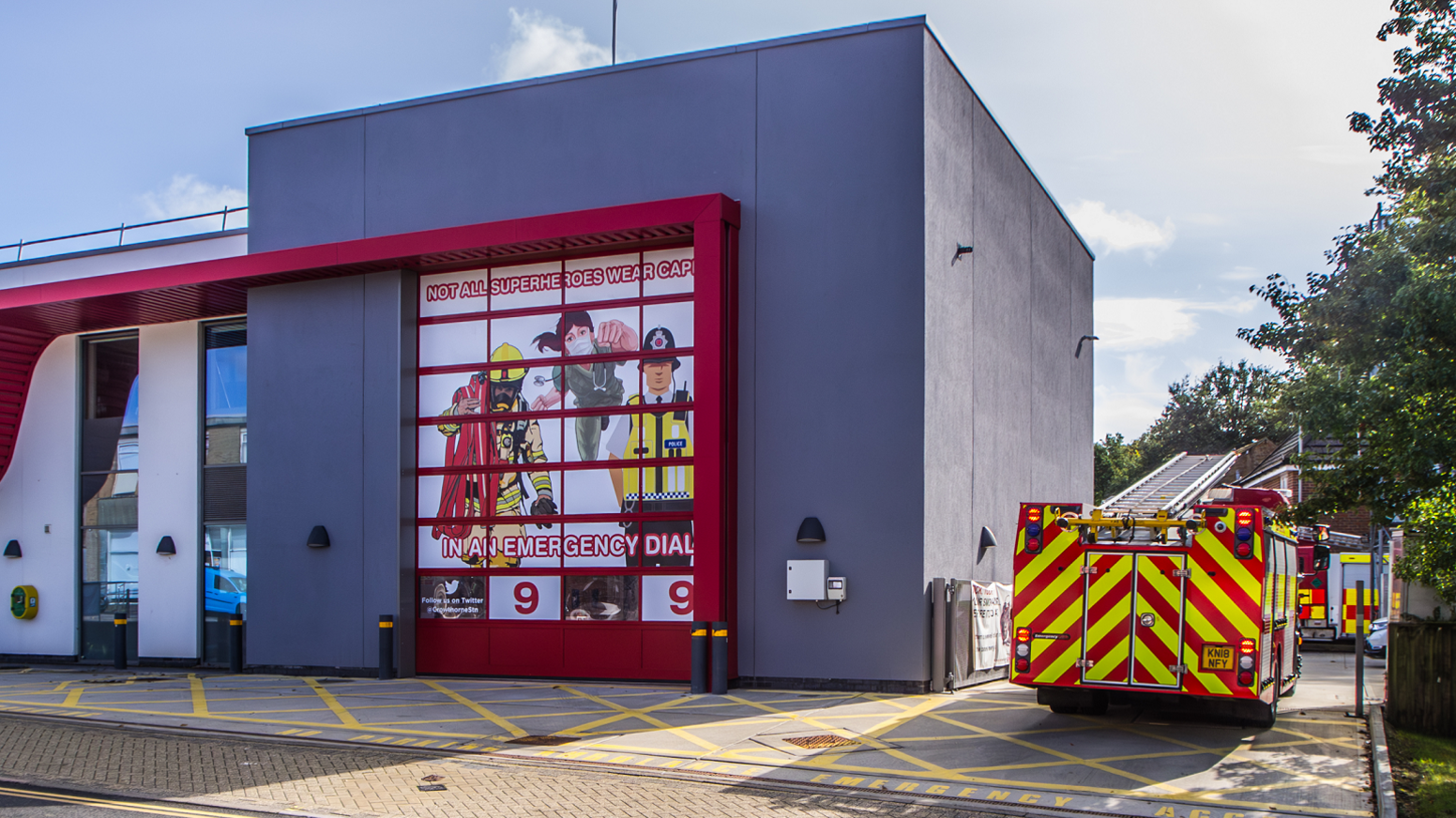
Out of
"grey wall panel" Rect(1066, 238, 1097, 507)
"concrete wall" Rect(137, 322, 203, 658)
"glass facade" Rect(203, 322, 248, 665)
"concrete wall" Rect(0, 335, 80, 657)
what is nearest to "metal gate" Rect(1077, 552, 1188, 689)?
"grey wall panel" Rect(1066, 238, 1097, 507)

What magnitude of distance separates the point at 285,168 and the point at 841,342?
31.5 feet

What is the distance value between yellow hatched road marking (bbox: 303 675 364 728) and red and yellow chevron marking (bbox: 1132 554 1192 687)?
8034mm

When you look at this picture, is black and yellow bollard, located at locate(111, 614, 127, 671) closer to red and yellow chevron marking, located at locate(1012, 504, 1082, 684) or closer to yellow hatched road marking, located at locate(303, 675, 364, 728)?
yellow hatched road marking, located at locate(303, 675, 364, 728)

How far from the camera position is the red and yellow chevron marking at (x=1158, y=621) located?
1098 centimetres

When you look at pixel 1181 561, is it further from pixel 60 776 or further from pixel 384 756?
pixel 60 776

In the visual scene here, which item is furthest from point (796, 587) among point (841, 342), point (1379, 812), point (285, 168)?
point (285, 168)

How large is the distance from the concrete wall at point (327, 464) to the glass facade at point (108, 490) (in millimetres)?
4135

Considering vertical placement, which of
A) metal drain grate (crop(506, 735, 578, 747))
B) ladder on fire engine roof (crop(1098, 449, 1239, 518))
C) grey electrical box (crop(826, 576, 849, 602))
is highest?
ladder on fire engine roof (crop(1098, 449, 1239, 518))

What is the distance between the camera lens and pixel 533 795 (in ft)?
29.0

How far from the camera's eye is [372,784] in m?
9.21

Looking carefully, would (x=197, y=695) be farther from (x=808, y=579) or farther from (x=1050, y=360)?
(x=1050, y=360)

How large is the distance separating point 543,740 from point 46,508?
15094 mm

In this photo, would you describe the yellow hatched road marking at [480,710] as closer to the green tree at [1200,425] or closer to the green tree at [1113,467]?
the green tree at [1113,467]

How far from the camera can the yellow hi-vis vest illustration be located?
16000 mm
